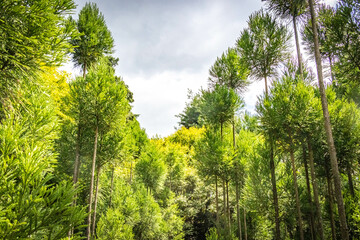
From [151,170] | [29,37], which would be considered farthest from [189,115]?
[29,37]

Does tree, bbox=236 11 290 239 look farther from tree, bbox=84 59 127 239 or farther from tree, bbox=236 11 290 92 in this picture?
tree, bbox=84 59 127 239

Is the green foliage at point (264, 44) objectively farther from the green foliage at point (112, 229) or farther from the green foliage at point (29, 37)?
the green foliage at point (112, 229)

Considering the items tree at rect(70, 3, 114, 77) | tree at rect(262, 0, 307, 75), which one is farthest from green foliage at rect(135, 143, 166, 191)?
tree at rect(262, 0, 307, 75)

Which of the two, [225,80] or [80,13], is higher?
[80,13]

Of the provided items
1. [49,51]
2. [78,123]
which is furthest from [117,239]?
[49,51]

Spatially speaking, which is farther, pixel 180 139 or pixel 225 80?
pixel 180 139

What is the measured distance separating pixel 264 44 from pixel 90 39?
9.11m

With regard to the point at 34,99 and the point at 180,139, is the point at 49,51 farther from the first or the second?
the point at 180,139

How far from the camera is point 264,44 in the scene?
1113 cm

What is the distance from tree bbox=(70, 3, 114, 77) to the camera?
11.4m

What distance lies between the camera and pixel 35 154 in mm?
3645

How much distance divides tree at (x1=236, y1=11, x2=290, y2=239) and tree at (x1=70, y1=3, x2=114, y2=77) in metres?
7.43

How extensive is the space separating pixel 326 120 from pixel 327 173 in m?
4.92

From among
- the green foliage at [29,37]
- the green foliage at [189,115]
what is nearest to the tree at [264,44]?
the green foliage at [29,37]
